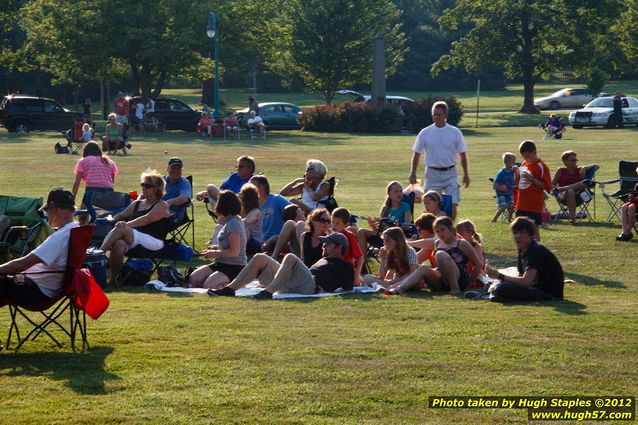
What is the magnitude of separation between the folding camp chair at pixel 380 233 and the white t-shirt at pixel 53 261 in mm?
5319

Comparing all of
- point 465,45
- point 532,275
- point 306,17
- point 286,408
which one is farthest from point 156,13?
point 286,408

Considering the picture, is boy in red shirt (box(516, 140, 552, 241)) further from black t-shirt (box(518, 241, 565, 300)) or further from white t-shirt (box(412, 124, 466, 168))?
black t-shirt (box(518, 241, 565, 300))

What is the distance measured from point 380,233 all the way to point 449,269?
2198mm

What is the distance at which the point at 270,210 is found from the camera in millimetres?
14391

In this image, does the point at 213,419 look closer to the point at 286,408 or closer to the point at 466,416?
the point at 286,408

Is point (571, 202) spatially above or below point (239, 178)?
below

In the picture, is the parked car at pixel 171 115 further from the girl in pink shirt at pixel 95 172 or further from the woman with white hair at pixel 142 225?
the woman with white hair at pixel 142 225

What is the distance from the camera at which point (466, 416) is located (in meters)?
6.94

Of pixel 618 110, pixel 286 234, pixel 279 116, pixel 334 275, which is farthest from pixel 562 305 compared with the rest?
pixel 279 116

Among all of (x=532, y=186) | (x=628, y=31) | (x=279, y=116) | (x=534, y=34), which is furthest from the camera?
(x=628, y=31)

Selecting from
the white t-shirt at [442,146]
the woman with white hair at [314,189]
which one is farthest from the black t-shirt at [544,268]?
the woman with white hair at [314,189]

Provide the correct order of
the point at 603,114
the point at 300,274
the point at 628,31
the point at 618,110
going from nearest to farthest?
the point at 300,274 → the point at 618,110 → the point at 603,114 → the point at 628,31

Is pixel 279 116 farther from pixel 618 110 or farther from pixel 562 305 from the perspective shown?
pixel 562 305

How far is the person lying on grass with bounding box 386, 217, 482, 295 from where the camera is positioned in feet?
38.4
